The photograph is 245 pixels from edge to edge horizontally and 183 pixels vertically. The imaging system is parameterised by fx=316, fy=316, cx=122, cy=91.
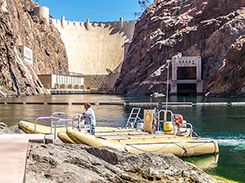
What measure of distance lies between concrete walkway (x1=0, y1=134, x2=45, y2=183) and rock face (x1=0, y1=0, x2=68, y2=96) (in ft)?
232

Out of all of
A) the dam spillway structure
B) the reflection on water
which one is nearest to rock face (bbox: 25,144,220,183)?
the reflection on water

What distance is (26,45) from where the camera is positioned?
11206 centimetres

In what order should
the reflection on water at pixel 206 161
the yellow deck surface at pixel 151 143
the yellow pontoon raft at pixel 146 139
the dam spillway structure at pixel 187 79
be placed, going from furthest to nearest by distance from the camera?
1. the dam spillway structure at pixel 187 79
2. the reflection on water at pixel 206 161
3. the yellow pontoon raft at pixel 146 139
4. the yellow deck surface at pixel 151 143

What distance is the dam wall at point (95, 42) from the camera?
160625mm

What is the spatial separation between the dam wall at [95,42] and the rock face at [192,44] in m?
55.8

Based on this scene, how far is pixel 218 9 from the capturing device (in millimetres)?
90062

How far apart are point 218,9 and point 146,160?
8792 cm

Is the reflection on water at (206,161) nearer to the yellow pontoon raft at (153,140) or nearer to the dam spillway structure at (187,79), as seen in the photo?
the yellow pontoon raft at (153,140)

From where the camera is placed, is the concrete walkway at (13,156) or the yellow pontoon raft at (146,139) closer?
the concrete walkway at (13,156)

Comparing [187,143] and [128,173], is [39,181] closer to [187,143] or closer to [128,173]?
[128,173]

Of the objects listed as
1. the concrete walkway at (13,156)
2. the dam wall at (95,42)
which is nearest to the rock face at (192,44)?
the dam wall at (95,42)

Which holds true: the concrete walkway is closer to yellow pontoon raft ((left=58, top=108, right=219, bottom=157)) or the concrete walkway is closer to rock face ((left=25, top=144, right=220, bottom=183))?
rock face ((left=25, top=144, right=220, bottom=183))

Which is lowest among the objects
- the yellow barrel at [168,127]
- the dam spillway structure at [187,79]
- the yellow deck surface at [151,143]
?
the yellow deck surface at [151,143]

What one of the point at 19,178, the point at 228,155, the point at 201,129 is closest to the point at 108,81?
the point at 201,129
